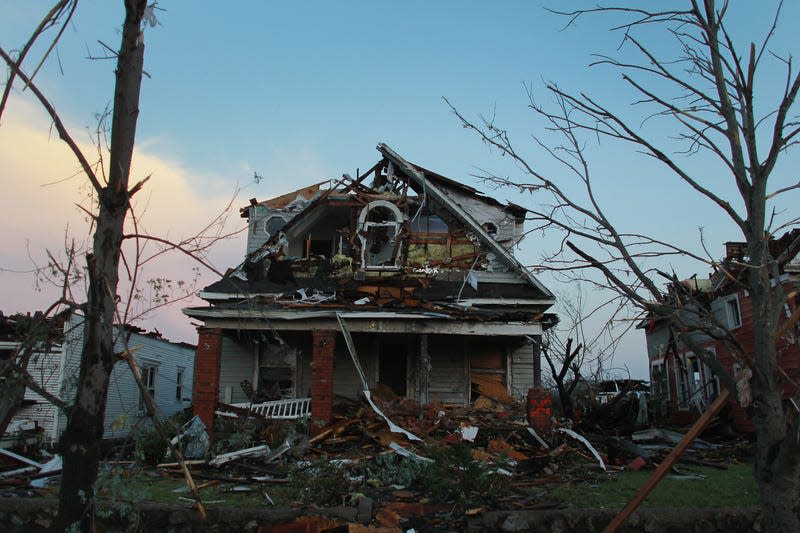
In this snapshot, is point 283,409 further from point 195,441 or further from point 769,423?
point 769,423

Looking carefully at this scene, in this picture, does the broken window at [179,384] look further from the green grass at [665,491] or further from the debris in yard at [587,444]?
the green grass at [665,491]

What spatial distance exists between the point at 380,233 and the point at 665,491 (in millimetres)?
9194

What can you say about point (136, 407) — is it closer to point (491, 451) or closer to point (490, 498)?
point (491, 451)

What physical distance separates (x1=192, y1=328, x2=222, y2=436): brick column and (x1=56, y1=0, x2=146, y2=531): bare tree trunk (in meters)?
7.89

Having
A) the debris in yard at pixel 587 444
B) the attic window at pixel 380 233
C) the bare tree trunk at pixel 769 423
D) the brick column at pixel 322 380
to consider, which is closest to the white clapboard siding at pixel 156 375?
the attic window at pixel 380 233

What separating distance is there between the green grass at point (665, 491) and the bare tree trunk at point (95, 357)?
581cm

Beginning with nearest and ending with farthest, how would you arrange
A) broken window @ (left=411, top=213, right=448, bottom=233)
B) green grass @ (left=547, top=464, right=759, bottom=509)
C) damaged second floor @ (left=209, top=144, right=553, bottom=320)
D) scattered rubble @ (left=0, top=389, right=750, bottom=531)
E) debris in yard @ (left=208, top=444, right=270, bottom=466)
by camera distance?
scattered rubble @ (left=0, top=389, right=750, bottom=531) → green grass @ (left=547, top=464, right=759, bottom=509) → debris in yard @ (left=208, top=444, right=270, bottom=466) → damaged second floor @ (left=209, top=144, right=553, bottom=320) → broken window @ (left=411, top=213, right=448, bottom=233)

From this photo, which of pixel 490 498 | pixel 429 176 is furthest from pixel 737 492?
pixel 429 176

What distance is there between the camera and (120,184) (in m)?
4.01

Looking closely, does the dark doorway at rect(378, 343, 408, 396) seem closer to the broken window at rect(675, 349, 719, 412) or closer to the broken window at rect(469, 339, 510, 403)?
the broken window at rect(469, 339, 510, 403)

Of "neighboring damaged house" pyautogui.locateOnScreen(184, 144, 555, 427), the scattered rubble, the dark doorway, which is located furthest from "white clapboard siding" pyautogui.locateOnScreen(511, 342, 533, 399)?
the dark doorway

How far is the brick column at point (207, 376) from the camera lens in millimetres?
11609

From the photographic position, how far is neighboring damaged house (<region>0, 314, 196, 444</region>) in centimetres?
1595

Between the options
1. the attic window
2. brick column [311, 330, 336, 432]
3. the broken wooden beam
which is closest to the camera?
the broken wooden beam
